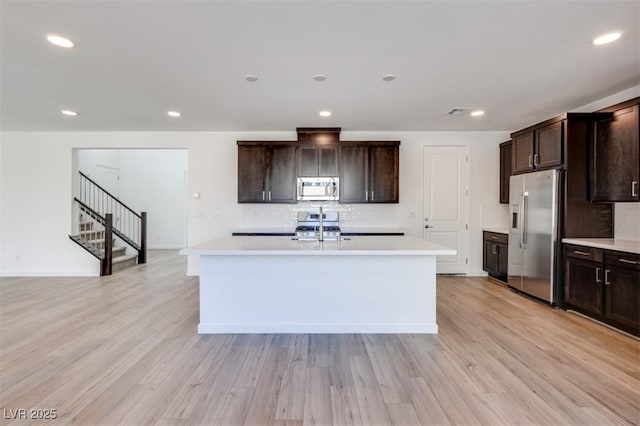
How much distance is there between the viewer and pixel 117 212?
26.6 ft

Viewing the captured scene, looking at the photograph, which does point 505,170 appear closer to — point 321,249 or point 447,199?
point 447,199

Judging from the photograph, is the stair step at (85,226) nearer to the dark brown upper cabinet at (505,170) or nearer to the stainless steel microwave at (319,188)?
the stainless steel microwave at (319,188)

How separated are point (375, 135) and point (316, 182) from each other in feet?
4.52

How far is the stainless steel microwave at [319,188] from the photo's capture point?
5.37m

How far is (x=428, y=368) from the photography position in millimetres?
2488

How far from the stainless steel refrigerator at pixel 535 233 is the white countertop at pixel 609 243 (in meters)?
0.23

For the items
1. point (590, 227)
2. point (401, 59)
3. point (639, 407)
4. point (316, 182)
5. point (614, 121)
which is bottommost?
point (639, 407)

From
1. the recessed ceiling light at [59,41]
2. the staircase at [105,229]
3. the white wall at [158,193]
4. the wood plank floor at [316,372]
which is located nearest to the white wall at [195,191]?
the staircase at [105,229]

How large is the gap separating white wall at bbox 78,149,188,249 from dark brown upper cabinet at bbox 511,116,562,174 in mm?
8209

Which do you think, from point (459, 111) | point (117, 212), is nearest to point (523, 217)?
point (459, 111)

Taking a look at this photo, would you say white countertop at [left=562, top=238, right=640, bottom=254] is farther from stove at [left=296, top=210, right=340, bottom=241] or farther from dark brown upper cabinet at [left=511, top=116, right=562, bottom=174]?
stove at [left=296, top=210, right=340, bottom=241]

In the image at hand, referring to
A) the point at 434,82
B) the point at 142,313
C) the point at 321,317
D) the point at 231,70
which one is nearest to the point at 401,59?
the point at 434,82

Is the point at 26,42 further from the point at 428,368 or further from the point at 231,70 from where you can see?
the point at 428,368

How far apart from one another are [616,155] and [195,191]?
5.92 meters
